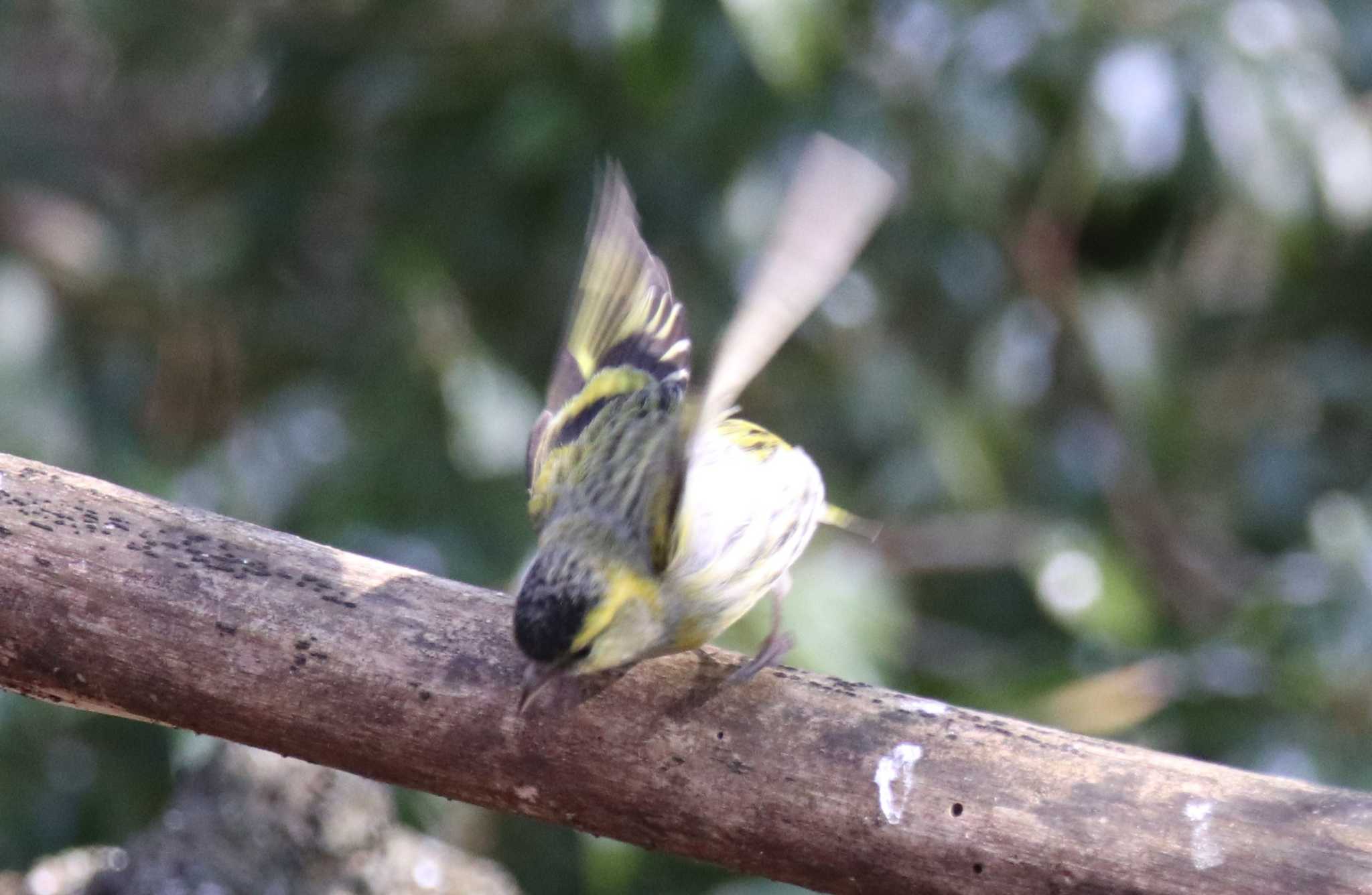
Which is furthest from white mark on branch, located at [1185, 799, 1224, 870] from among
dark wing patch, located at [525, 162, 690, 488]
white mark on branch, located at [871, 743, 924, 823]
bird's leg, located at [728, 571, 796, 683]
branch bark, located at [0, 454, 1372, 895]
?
dark wing patch, located at [525, 162, 690, 488]

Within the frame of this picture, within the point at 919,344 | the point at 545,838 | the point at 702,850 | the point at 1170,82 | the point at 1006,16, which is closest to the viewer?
the point at 702,850

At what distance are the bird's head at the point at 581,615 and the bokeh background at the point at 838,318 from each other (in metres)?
0.75

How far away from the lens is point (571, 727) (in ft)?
5.83

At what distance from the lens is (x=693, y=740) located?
5.76 feet

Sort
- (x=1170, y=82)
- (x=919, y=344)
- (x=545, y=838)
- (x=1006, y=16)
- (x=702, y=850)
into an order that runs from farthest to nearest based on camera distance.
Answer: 1. (x=919, y=344)
2. (x=545, y=838)
3. (x=1006, y=16)
4. (x=1170, y=82)
5. (x=702, y=850)

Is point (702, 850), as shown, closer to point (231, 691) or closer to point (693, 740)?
point (693, 740)

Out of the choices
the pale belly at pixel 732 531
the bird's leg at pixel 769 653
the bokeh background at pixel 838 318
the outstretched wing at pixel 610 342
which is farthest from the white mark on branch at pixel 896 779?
the bokeh background at pixel 838 318

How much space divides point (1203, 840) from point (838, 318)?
7.97ft

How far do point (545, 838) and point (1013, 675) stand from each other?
5.06 ft

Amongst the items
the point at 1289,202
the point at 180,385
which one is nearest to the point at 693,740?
the point at 1289,202

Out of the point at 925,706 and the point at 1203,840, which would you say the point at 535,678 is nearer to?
the point at 925,706

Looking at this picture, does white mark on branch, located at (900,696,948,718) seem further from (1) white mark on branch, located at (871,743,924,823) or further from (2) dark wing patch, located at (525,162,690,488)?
(2) dark wing patch, located at (525,162,690,488)

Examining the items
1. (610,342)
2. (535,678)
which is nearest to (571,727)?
(535,678)

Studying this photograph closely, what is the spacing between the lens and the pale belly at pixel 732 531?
1963 mm
